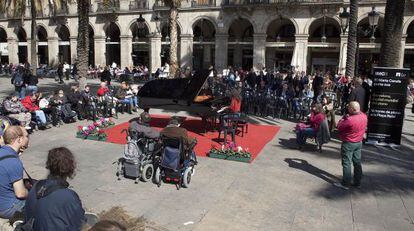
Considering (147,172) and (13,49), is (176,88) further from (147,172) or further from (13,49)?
(13,49)

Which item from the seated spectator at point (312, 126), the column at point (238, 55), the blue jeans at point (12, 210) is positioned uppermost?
the column at point (238, 55)

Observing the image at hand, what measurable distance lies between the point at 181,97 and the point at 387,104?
6.10 metres

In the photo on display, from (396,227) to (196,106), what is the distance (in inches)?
270

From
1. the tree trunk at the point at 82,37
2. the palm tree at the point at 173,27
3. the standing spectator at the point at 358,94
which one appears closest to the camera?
the standing spectator at the point at 358,94

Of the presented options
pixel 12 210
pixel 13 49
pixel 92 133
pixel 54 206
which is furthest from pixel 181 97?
pixel 13 49

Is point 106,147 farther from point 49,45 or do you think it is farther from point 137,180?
point 49,45

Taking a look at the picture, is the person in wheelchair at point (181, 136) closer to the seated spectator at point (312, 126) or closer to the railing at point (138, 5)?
the seated spectator at point (312, 126)

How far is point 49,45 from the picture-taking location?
40.7 metres

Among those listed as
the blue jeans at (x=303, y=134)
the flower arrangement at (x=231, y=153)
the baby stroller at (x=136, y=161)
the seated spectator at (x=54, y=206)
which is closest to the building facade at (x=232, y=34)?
the blue jeans at (x=303, y=134)

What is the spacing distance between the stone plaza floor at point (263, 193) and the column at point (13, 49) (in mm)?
38604

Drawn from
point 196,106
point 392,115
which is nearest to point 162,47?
point 196,106

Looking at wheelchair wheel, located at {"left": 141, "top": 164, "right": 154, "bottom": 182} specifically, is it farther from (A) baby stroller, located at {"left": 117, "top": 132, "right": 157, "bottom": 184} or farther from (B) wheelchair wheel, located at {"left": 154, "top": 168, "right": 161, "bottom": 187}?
(B) wheelchair wheel, located at {"left": 154, "top": 168, "right": 161, "bottom": 187}

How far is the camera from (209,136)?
38.9 feet

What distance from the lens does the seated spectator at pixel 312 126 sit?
9.94 metres
